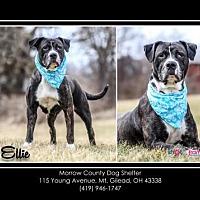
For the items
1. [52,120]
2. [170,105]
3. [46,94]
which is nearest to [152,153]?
[170,105]

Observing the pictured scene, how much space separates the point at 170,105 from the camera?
627cm

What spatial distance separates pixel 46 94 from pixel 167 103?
138cm

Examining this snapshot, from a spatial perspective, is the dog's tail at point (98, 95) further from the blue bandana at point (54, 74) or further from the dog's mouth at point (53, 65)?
the dog's mouth at point (53, 65)

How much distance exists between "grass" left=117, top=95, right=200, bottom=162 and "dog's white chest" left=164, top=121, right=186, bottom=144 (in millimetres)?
115

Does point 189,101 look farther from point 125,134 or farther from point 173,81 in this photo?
point 125,134

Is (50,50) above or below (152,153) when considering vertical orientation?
above

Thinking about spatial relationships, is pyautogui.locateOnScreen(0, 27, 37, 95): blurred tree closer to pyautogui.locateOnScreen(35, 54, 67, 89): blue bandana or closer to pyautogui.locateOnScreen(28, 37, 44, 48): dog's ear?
pyautogui.locateOnScreen(28, 37, 44, 48): dog's ear

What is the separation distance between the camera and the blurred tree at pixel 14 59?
6.52m

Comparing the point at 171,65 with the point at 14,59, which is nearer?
the point at 171,65

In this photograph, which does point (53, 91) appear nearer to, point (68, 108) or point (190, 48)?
point (68, 108)

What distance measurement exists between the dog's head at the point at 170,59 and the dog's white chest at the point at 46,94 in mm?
1154

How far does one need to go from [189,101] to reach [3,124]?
2.22m

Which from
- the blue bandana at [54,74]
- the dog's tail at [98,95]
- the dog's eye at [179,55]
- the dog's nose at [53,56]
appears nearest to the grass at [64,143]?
the dog's tail at [98,95]
